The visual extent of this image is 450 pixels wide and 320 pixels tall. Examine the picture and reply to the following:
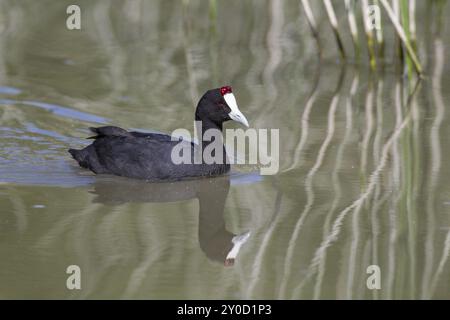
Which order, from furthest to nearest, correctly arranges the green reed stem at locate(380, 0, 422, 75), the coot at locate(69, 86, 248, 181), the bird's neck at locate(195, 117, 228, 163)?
1. the green reed stem at locate(380, 0, 422, 75)
2. the bird's neck at locate(195, 117, 228, 163)
3. the coot at locate(69, 86, 248, 181)

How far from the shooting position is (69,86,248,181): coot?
23.0 feet

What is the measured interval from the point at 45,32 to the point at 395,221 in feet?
21.9

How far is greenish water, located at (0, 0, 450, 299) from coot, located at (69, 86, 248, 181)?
0.09 meters

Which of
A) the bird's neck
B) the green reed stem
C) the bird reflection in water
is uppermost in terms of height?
the green reed stem

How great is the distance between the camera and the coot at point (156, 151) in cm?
702

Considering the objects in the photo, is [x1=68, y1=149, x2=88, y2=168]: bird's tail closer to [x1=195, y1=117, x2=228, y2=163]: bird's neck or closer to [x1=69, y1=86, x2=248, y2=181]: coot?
[x1=69, y1=86, x2=248, y2=181]: coot

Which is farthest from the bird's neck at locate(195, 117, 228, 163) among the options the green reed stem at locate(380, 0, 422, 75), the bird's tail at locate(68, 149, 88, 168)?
the green reed stem at locate(380, 0, 422, 75)

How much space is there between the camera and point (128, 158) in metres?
7.09

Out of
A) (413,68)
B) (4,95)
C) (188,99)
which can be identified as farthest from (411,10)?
(4,95)

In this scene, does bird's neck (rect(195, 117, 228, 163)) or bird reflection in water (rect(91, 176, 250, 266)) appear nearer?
bird reflection in water (rect(91, 176, 250, 266))

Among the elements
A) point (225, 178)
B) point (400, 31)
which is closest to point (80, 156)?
point (225, 178)

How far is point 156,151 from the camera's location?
7043 mm
